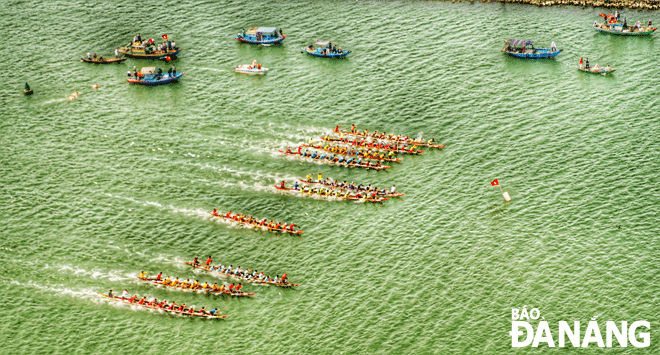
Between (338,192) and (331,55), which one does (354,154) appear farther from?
(331,55)

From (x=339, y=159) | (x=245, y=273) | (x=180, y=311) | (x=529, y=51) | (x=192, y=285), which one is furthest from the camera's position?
(x=529, y=51)


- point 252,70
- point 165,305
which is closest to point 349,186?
point 165,305

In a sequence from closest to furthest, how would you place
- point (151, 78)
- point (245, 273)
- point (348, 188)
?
point (245, 273), point (348, 188), point (151, 78)

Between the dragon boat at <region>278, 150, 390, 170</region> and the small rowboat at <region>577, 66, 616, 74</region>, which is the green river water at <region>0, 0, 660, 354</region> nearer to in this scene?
the small rowboat at <region>577, 66, 616, 74</region>

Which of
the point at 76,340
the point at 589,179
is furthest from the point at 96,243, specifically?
the point at 589,179

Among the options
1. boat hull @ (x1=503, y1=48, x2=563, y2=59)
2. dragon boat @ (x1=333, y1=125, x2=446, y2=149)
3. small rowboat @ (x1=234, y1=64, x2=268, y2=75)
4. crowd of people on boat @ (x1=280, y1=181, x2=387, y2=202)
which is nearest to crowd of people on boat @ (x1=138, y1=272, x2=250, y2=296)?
crowd of people on boat @ (x1=280, y1=181, x2=387, y2=202)

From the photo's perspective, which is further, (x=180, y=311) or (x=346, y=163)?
(x=346, y=163)

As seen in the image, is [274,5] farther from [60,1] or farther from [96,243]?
[96,243]
